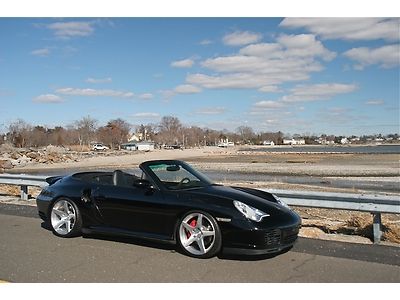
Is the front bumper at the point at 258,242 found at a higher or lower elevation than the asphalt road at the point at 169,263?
higher

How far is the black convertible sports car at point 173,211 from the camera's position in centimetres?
547

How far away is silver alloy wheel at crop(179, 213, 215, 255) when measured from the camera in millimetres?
5605

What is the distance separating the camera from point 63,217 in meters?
7.04

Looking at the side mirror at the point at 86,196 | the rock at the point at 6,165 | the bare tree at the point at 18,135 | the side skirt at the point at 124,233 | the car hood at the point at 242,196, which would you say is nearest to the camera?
the car hood at the point at 242,196

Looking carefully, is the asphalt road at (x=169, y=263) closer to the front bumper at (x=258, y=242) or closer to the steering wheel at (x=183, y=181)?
the front bumper at (x=258, y=242)

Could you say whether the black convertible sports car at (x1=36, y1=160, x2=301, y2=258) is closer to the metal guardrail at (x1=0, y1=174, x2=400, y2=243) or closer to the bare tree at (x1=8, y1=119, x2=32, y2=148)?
the metal guardrail at (x1=0, y1=174, x2=400, y2=243)

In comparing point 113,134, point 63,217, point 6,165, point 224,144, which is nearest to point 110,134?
point 113,134

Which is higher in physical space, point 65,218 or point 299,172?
point 65,218

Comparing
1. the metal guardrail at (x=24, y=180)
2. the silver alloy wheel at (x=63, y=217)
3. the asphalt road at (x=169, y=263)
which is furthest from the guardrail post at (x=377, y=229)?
the metal guardrail at (x=24, y=180)

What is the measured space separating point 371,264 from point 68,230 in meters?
4.40

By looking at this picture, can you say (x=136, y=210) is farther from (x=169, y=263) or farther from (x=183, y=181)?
(x=169, y=263)

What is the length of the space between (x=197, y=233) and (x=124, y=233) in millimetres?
1210

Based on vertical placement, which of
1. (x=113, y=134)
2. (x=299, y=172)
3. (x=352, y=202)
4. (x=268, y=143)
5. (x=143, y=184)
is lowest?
(x=299, y=172)

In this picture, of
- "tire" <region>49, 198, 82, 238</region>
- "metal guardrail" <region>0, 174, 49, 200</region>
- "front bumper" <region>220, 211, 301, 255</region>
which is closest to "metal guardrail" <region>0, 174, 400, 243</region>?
"front bumper" <region>220, 211, 301, 255</region>
